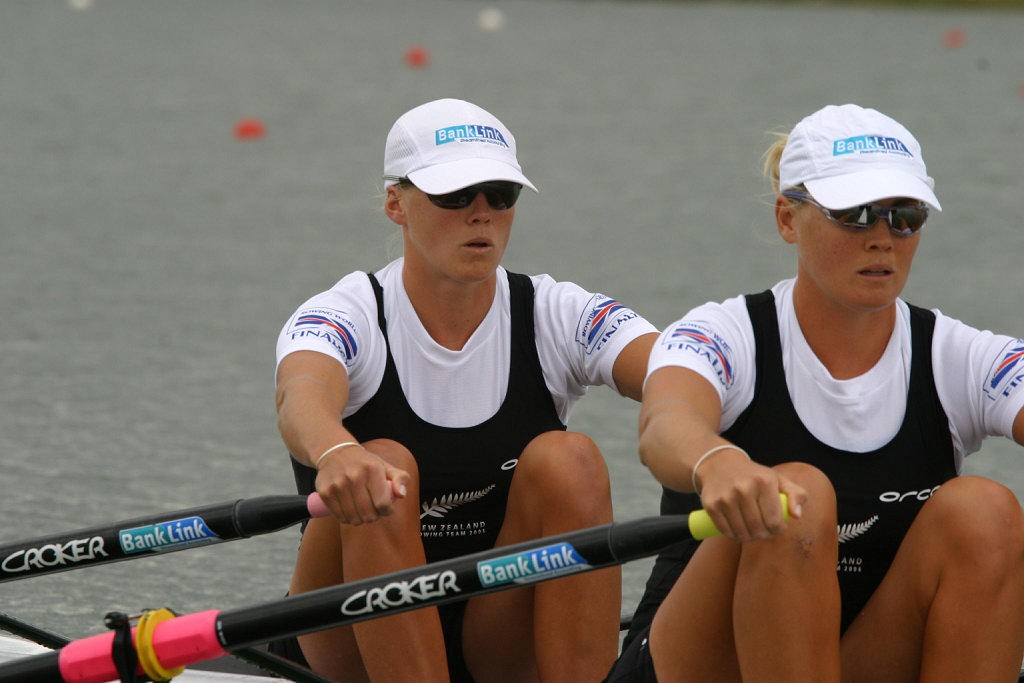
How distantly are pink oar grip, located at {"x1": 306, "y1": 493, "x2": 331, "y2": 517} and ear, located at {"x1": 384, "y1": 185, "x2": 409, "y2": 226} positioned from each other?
27.7 inches

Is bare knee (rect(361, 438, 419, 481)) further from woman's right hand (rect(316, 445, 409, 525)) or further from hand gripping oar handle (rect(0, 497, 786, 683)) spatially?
hand gripping oar handle (rect(0, 497, 786, 683))

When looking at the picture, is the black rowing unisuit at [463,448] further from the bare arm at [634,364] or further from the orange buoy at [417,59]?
the orange buoy at [417,59]

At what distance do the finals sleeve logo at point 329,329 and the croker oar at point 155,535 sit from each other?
13.5 inches

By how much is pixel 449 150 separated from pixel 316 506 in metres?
0.77

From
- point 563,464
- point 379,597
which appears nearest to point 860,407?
point 563,464

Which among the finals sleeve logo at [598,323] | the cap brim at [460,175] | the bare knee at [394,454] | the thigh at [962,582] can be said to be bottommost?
the thigh at [962,582]

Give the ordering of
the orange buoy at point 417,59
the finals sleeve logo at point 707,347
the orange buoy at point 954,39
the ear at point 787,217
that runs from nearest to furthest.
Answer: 1. the finals sleeve logo at point 707,347
2. the ear at point 787,217
3. the orange buoy at point 417,59
4. the orange buoy at point 954,39

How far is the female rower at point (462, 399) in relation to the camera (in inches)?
113

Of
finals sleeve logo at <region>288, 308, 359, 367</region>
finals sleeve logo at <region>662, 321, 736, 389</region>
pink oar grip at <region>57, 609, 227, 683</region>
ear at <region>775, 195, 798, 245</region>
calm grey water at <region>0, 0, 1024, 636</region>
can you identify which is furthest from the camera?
calm grey water at <region>0, 0, 1024, 636</region>

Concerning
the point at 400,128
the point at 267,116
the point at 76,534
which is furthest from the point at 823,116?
the point at 267,116

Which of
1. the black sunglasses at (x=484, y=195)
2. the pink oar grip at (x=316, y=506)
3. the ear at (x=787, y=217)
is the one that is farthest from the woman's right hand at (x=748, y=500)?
the black sunglasses at (x=484, y=195)

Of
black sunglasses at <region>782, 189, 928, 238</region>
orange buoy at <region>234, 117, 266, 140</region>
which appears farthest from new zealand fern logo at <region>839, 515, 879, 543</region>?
orange buoy at <region>234, 117, 266, 140</region>

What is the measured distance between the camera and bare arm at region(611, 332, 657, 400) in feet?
10.0

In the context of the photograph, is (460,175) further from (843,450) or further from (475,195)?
(843,450)
